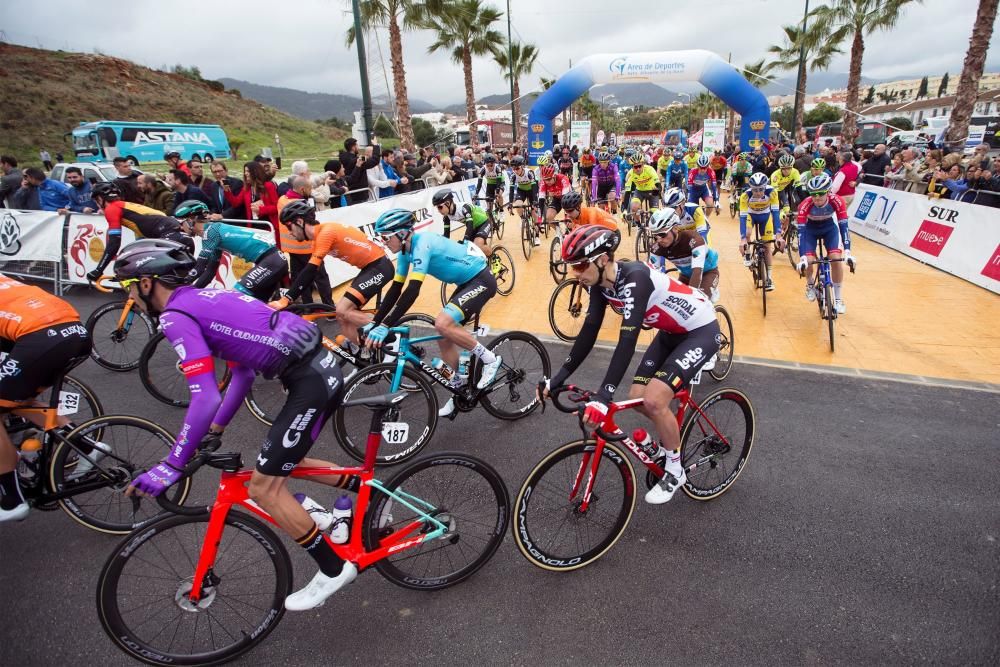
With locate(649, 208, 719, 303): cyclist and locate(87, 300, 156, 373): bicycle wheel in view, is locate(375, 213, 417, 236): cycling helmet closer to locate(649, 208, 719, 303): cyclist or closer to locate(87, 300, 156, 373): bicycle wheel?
locate(649, 208, 719, 303): cyclist

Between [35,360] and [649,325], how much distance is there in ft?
13.4

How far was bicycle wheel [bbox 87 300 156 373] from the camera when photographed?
6.01 metres

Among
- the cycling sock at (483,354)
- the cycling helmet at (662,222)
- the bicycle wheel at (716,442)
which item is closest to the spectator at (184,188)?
the cycling sock at (483,354)

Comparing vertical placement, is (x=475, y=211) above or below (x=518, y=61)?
below

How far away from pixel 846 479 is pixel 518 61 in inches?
1571

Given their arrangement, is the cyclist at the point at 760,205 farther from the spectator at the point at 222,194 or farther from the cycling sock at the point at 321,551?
the spectator at the point at 222,194

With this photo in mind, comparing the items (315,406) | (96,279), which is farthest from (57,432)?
(96,279)

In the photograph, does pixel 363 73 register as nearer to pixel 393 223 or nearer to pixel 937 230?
pixel 393 223

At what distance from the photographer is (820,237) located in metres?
7.43

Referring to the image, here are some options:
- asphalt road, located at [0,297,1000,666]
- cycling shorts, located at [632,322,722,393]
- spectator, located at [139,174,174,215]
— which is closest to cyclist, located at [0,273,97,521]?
asphalt road, located at [0,297,1000,666]

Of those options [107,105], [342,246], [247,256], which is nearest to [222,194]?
[247,256]

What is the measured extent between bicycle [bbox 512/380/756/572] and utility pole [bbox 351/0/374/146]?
12.1 metres

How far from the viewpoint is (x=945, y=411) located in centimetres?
495

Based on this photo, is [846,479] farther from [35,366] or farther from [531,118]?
[531,118]
